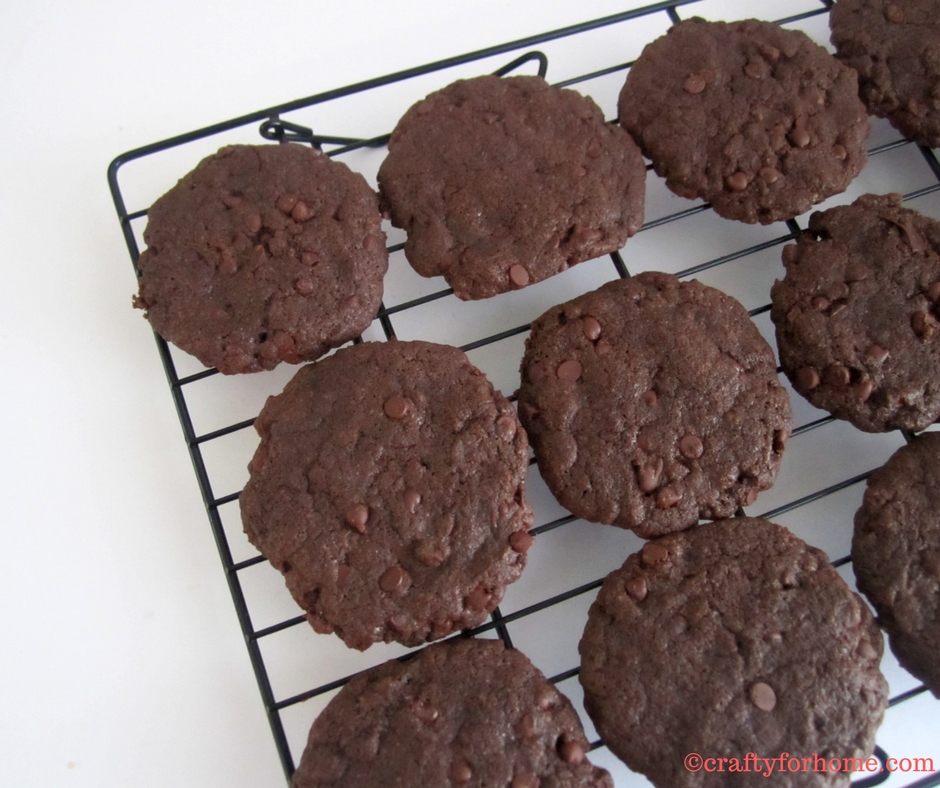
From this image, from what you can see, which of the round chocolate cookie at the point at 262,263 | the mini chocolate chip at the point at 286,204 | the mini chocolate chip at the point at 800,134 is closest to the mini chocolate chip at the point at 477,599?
the round chocolate cookie at the point at 262,263

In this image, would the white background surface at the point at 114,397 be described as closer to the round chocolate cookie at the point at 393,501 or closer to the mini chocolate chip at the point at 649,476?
the round chocolate cookie at the point at 393,501

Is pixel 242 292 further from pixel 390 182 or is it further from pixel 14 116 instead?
pixel 14 116

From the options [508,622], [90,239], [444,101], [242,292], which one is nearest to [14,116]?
[90,239]

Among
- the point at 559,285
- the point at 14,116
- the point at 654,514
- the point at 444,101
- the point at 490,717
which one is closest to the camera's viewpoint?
the point at 490,717

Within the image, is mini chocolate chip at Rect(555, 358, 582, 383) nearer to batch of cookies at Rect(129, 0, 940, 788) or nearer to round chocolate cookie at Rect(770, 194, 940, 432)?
batch of cookies at Rect(129, 0, 940, 788)

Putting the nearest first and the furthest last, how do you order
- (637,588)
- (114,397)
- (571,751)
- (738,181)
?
(571,751)
(637,588)
(738,181)
(114,397)

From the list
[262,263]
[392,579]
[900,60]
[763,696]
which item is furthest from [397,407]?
[900,60]

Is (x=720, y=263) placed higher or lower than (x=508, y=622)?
higher

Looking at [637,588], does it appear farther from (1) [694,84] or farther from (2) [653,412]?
(1) [694,84]
